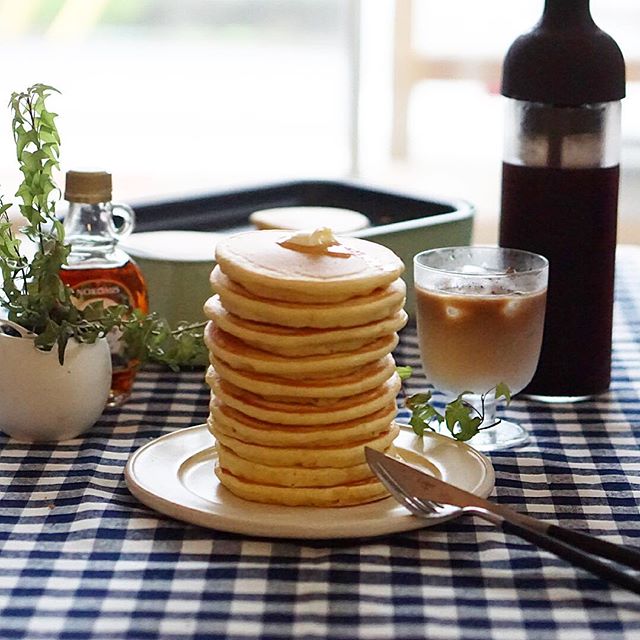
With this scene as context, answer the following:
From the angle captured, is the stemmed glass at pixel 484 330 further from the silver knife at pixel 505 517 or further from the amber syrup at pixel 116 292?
the amber syrup at pixel 116 292

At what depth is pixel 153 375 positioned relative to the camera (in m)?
1.30

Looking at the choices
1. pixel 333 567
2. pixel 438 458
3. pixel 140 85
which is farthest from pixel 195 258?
pixel 140 85

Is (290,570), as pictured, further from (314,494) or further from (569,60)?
(569,60)

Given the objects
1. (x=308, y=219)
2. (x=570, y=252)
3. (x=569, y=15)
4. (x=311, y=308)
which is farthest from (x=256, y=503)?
(x=308, y=219)

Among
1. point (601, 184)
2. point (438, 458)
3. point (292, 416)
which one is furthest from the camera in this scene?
point (601, 184)

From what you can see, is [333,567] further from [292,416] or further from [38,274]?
[38,274]

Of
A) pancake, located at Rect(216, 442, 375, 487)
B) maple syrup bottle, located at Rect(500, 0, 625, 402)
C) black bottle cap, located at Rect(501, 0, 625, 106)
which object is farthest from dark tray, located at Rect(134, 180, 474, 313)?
pancake, located at Rect(216, 442, 375, 487)

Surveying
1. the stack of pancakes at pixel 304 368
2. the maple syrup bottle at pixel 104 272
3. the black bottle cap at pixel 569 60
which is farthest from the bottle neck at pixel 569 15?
the maple syrup bottle at pixel 104 272

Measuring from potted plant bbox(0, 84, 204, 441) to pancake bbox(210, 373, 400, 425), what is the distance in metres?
0.20

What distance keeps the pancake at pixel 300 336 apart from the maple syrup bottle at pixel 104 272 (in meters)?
0.30

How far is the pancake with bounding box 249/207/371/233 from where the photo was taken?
1555 millimetres

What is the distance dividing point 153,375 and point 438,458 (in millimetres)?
407

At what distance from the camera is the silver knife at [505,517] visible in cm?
80

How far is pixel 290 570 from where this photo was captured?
0.83 m
